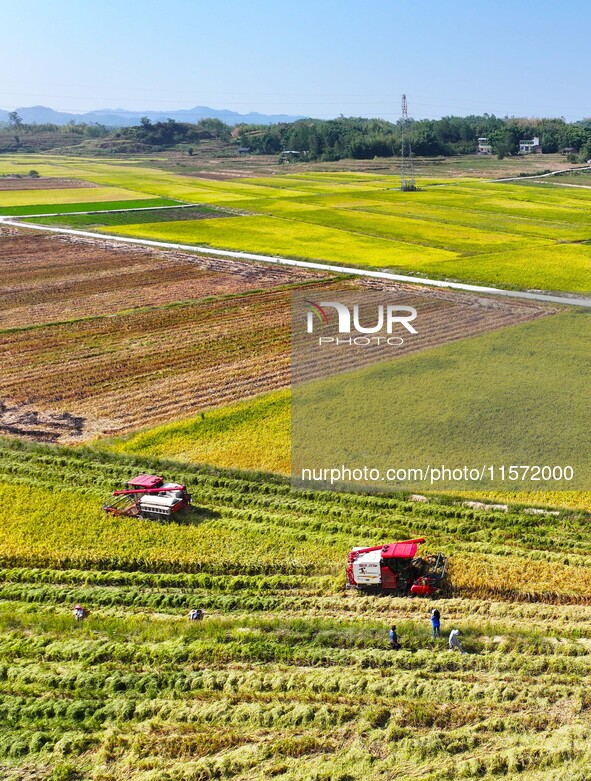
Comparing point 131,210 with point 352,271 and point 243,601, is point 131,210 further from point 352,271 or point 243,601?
point 243,601

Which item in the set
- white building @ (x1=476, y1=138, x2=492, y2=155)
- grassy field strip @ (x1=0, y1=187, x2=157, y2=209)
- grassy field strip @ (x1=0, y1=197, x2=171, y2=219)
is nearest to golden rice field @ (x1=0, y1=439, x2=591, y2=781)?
grassy field strip @ (x1=0, y1=197, x2=171, y2=219)

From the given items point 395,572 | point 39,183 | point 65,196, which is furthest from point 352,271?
point 39,183

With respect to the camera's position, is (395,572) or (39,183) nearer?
(395,572)

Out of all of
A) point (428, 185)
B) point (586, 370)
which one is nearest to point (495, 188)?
point (428, 185)

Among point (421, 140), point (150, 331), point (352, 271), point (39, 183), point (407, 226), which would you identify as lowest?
point (150, 331)

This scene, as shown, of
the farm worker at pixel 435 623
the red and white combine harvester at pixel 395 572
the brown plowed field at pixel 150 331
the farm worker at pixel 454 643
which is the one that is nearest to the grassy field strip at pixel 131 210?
→ the brown plowed field at pixel 150 331

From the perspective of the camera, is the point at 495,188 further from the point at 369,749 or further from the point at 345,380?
the point at 369,749
